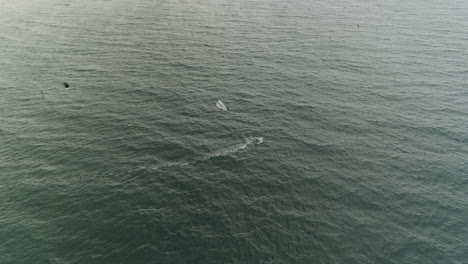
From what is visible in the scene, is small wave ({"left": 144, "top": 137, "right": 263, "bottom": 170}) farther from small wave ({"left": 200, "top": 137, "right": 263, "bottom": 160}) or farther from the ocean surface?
the ocean surface

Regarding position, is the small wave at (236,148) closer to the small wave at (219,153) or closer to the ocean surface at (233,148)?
the small wave at (219,153)

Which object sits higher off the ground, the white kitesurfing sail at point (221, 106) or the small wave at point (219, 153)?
the white kitesurfing sail at point (221, 106)

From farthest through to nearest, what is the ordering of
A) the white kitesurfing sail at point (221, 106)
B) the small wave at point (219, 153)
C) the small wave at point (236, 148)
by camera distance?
the white kitesurfing sail at point (221, 106), the small wave at point (236, 148), the small wave at point (219, 153)

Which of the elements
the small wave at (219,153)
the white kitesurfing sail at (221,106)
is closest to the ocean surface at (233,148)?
the small wave at (219,153)

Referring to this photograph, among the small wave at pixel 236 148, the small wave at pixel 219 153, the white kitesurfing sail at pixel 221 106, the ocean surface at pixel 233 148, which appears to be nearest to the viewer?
the ocean surface at pixel 233 148

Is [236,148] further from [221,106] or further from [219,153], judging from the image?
[221,106]

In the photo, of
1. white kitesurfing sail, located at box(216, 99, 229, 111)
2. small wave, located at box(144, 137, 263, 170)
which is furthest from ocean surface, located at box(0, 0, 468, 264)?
white kitesurfing sail, located at box(216, 99, 229, 111)

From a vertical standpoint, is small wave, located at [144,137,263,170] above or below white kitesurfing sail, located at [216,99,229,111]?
below

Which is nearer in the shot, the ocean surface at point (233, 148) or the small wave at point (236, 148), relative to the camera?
the ocean surface at point (233, 148)
